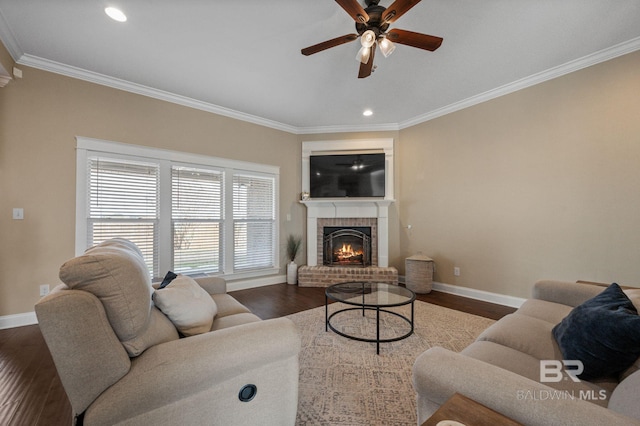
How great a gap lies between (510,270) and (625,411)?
306 centimetres

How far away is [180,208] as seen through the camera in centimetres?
374

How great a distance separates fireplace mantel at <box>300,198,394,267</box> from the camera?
4.67 meters

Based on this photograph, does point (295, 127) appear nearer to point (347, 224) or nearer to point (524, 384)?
point (347, 224)

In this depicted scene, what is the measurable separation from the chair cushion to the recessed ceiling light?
2.26 m

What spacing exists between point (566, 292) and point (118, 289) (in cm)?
298

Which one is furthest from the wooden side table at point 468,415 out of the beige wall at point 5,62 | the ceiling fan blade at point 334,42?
the beige wall at point 5,62

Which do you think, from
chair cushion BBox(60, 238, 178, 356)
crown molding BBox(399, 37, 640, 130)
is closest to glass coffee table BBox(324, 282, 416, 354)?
chair cushion BBox(60, 238, 178, 356)

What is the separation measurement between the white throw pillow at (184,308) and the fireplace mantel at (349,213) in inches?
128

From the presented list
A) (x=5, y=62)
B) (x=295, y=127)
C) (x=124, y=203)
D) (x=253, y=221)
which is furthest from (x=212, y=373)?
(x=295, y=127)

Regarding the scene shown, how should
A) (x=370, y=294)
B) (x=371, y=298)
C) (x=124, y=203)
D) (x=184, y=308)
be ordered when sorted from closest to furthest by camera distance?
(x=184, y=308)
(x=371, y=298)
(x=370, y=294)
(x=124, y=203)

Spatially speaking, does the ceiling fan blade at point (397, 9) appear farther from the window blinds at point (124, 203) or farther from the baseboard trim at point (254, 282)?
the baseboard trim at point (254, 282)

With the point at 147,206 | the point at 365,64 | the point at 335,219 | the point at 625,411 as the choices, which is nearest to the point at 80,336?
the point at 625,411

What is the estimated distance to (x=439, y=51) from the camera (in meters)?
2.67

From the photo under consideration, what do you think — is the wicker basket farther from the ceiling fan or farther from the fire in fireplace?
the ceiling fan
